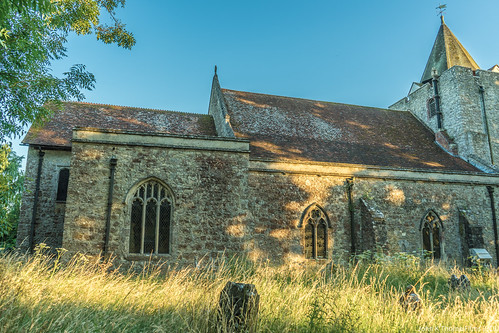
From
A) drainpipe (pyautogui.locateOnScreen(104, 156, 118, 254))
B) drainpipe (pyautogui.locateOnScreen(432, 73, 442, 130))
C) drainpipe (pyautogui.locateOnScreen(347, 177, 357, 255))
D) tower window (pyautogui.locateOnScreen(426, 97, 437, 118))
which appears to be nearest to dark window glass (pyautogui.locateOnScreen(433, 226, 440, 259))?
drainpipe (pyautogui.locateOnScreen(347, 177, 357, 255))

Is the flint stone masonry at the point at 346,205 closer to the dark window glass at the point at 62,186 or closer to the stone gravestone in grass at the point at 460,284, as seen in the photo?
the stone gravestone in grass at the point at 460,284

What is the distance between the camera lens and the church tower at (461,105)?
19.5 meters

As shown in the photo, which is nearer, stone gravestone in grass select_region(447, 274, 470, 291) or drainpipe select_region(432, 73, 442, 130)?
stone gravestone in grass select_region(447, 274, 470, 291)

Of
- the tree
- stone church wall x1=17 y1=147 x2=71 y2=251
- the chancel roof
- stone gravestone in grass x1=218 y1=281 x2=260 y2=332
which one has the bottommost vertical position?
stone gravestone in grass x1=218 y1=281 x2=260 y2=332

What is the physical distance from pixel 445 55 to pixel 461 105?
437 centimetres

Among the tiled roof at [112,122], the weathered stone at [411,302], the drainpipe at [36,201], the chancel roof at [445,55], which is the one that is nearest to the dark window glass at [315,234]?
the tiled roof at [112,122]

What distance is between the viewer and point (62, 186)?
47.2 ft

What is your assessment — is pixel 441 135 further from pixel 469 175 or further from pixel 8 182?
pixel 8 182

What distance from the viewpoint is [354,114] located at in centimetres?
2095

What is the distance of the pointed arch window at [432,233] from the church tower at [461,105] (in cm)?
494

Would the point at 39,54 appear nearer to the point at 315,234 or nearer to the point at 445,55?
the point at 315,234

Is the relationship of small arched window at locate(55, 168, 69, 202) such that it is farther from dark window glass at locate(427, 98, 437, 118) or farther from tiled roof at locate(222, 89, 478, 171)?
dark window glass at locate(427, 98, 437, 118)

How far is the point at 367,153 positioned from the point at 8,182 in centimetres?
1399

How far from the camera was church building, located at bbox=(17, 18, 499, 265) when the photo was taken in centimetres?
1136
